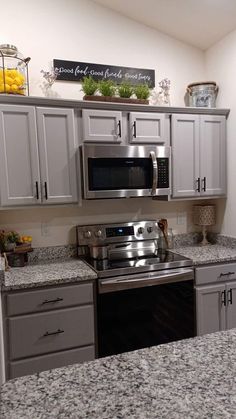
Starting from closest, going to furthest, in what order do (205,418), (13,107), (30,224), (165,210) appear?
(205,418) → (13,107) → (30,224) → (165,210)

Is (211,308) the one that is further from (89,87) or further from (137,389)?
(89,87)

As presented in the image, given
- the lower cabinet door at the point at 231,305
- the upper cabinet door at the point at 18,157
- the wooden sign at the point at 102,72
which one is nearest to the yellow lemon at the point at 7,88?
the upper cabinet door at the point at 18,157

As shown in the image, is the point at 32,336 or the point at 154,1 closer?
the point at 32,336

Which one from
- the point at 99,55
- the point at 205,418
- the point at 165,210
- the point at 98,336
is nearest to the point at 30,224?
the point at 98,336

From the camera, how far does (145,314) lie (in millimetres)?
2273

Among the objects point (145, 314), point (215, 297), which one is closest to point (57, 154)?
point (145, 314)

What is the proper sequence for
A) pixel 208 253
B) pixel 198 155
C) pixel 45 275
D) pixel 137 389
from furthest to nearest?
pixel 198 155 → pixel 208 253 → pixel 45 275 → pixel 137 389

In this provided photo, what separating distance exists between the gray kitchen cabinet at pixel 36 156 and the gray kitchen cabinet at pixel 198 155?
931 mm

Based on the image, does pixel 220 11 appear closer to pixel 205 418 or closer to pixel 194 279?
pixel 194 279

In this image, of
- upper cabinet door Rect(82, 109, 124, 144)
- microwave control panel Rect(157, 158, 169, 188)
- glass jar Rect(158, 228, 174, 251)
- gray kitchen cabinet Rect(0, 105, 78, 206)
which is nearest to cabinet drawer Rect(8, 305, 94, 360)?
gray kitchen cabinet Rect(0, 105, 78, 206)

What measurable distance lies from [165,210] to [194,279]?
852 millimetres

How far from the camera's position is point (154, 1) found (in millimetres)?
2494

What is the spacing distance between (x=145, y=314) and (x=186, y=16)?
2437 millimetres

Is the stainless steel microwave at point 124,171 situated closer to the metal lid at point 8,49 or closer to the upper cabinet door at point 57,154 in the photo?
the upper cabinet door at point 57,154
